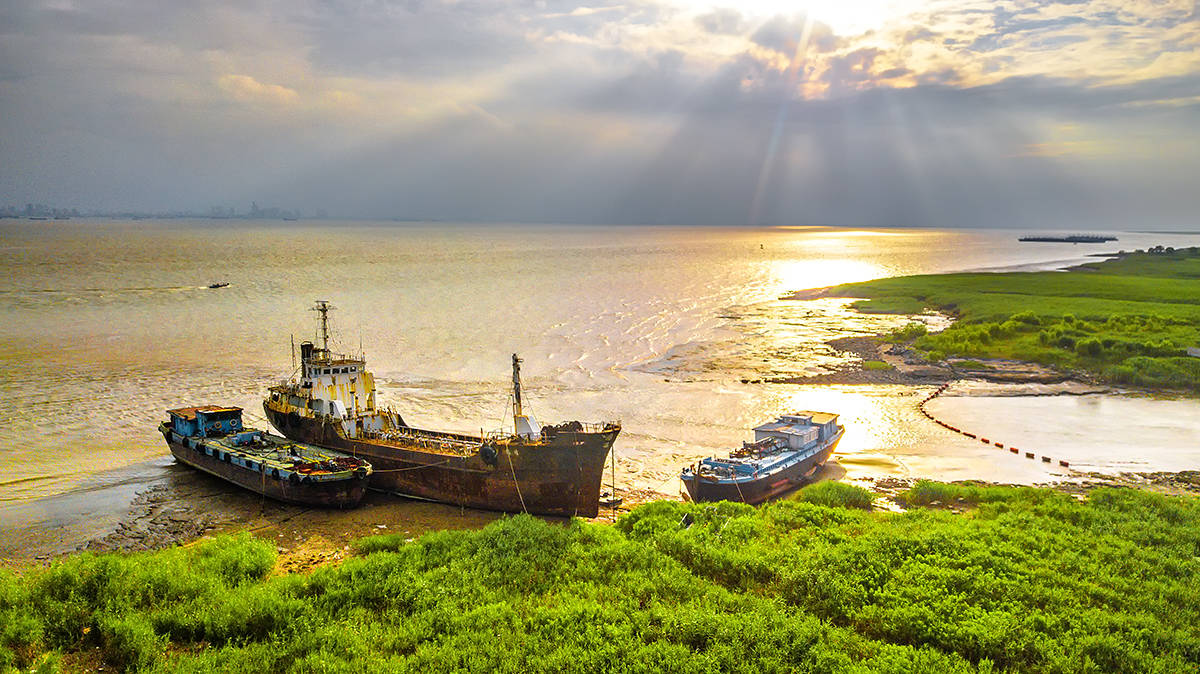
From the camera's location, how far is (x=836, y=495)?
27547mm

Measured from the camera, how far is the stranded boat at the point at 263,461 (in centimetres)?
2798

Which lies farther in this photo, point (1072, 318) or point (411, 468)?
point (1072, 318)

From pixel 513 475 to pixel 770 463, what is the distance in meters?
10.8

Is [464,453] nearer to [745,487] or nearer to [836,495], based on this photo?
[745,487]

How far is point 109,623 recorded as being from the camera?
17.3 m

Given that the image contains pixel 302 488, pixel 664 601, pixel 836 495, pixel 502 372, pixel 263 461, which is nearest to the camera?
pixel 664 601

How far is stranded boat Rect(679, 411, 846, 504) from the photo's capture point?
27281 millimetres

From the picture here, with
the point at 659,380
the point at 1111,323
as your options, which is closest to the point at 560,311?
the point at 659,380

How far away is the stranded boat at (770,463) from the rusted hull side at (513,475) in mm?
4236

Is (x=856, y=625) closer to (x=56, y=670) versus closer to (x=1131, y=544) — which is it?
(x=1131, y=544)

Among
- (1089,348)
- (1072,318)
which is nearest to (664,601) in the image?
(1089,348)

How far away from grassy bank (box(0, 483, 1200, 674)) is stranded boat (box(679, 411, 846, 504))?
2907 mm

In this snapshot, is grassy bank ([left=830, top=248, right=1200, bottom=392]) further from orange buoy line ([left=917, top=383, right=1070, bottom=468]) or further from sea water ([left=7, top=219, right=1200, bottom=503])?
orange buoy line ([left=917, top=383, right=1070, bottom=468])

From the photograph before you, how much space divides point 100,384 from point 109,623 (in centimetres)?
3846
